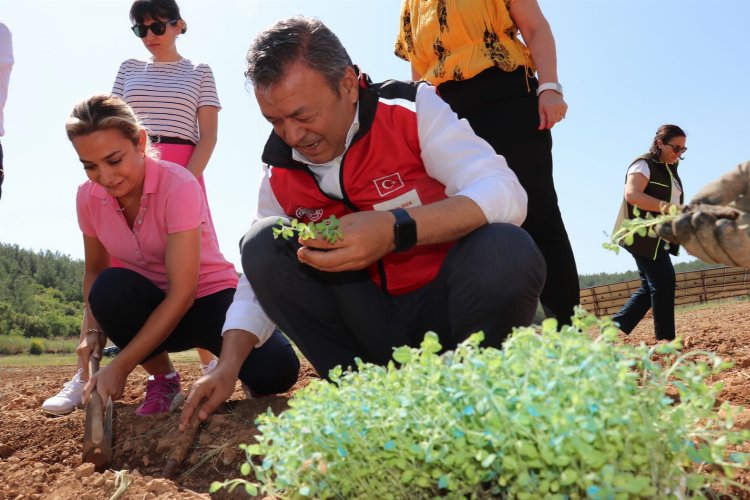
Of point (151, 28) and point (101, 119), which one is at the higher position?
point (151, 28)

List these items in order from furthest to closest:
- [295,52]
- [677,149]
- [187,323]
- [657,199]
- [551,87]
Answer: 1. [677,149]
2. [657,199]
3. [187,323]
4. [551,87]
5. [295,52]

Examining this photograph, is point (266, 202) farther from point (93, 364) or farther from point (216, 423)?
point (93, 364)

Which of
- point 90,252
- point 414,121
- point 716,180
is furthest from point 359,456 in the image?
point 90,252

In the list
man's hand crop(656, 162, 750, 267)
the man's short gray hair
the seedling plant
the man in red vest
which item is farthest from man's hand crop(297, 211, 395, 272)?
Answer: man's hand crop(656, 162, 750, 267)

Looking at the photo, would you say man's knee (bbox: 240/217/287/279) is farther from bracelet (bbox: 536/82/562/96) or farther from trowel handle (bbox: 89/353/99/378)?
bracelet (bbox: 536/82/562/96)

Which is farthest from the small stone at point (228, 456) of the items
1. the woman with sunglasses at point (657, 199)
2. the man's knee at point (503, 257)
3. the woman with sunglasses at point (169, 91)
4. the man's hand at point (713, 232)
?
the woman with sunglasses at point (657, 199)

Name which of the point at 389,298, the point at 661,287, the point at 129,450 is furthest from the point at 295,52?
the point at 661,287

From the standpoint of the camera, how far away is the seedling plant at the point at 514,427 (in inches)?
40.0

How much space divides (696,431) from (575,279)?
66.7 inches

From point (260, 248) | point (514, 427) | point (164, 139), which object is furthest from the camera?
point (164, 139)

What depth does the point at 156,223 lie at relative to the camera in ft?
9.27

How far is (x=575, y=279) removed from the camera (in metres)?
2.77

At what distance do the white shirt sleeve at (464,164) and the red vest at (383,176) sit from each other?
0.05m

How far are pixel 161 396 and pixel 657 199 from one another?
3440 millimetres
